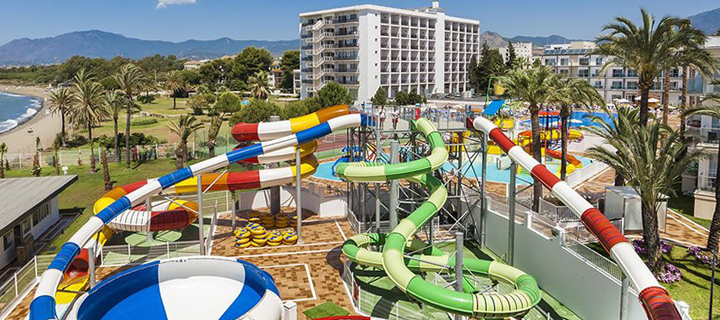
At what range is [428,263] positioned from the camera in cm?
2086

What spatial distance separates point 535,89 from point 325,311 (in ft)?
53.7

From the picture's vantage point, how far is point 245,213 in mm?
33031

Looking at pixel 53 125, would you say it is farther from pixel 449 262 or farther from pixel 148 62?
pixel 148 62

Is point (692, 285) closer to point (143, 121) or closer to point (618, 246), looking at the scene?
point (618, 246)

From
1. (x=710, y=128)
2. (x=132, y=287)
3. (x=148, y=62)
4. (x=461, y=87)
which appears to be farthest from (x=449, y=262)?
(x=148, y=62)

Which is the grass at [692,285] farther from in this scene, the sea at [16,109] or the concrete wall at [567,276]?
the sea at [16,109]

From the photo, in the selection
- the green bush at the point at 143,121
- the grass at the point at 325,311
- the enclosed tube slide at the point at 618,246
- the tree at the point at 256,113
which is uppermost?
the tree at the point at 256,113

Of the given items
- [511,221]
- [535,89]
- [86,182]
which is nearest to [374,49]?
[86,182]

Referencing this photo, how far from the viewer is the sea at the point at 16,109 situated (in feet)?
384

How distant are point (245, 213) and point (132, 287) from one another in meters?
14.0

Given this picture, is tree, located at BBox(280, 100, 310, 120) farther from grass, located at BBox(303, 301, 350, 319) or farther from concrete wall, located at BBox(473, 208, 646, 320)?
grass, located at BBox(303, 301, 350, 319)

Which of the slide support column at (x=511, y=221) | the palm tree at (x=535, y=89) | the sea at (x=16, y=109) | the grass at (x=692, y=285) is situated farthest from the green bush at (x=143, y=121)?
the grass at (x=692, y=285)

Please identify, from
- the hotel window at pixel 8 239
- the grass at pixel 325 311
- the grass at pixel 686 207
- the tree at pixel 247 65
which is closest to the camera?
the grass at pixel 325 311

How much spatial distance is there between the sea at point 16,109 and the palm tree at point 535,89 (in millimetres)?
105863
